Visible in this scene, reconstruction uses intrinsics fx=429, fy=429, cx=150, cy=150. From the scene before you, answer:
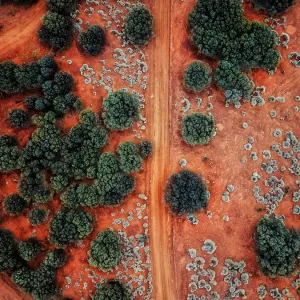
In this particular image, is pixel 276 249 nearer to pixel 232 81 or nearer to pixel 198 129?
pixel 198 129

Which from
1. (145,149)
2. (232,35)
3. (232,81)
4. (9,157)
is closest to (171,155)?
(145,149)

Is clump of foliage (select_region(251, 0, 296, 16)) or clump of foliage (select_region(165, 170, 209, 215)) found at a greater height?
clump of foliage (select_region(251, 0, 296, 16))

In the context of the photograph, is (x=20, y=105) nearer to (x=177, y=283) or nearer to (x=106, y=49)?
(x=106, y=49)

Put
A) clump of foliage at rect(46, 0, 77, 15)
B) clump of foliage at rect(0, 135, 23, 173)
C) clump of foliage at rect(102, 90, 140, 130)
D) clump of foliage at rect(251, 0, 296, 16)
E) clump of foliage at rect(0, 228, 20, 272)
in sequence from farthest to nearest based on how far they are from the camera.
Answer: clump of foliage at rect(251, 0, 296, 16), clump of foliage at rect(46, 0, 77, 15), clump of foliage at rect(102, 90, 140, 130), clump of foliage at rect(0, 135, 23, 173), clump of foliage at rect(0, 228, 20, 272)

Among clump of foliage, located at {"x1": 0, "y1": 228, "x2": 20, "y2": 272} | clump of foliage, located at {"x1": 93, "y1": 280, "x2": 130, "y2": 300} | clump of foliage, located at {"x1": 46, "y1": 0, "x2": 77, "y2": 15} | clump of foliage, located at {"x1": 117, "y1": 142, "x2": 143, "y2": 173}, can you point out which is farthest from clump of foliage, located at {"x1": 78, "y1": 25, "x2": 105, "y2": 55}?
clump of foliage, located at {"x1": 93, "y1": 280, "x2": 130, "y2": 300}

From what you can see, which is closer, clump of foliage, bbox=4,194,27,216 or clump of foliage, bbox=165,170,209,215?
clump of foliage, bbox=165,170,209,215

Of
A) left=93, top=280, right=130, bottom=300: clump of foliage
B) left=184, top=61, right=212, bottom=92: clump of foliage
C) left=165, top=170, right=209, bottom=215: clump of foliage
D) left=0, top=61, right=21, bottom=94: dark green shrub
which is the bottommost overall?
left=93, top=280, right=130, bottom=300: clump of foliage

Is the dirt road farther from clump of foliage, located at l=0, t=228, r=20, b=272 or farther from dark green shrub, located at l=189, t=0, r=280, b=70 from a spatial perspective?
clump of foliage, located at l=0, t=228, r=20, b=272
